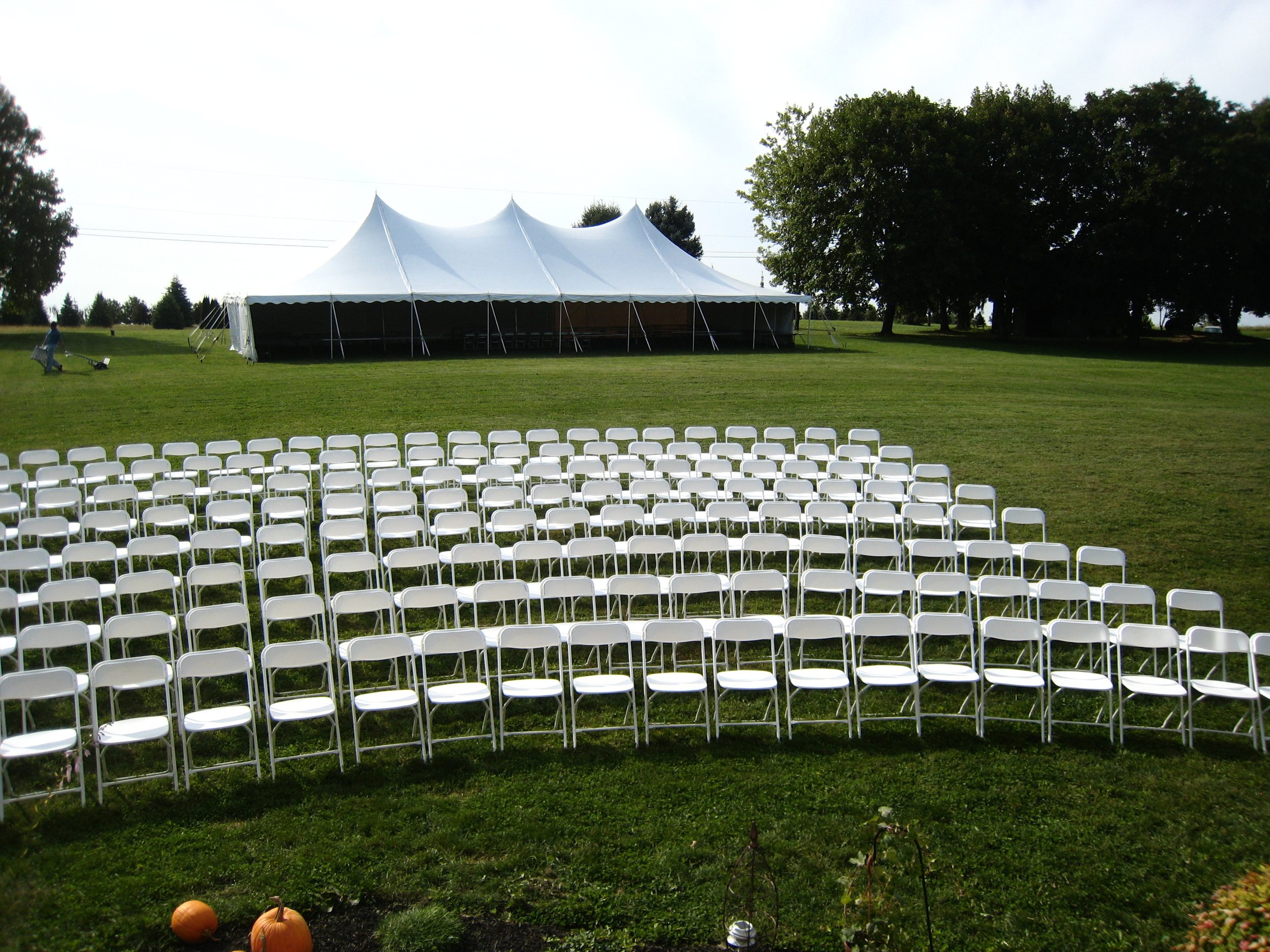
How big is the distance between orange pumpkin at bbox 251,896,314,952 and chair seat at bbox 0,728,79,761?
7.07 feet

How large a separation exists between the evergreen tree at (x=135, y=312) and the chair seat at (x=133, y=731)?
A: 44.9 metres

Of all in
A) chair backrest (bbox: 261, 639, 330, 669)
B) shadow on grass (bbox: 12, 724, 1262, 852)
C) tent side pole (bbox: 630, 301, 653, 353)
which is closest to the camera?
shadow on grass (bbox: 12, 724, 1262, 852)

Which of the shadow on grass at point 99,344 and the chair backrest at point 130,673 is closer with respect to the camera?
the chair backrest at point 130,673

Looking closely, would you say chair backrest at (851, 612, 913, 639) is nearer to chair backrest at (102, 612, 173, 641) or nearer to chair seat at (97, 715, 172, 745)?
chair seat at (97, 715, 172, 745)

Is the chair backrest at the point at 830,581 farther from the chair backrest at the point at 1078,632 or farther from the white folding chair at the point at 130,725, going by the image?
the white folding chair at the point at 130,725

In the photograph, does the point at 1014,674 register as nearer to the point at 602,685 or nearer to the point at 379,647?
the point at 602,685

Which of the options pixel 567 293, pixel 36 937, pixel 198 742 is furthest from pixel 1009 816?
pixel 567 293

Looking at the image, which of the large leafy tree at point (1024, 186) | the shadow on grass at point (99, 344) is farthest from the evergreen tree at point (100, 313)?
the large leafy tree at point (1024, 186)

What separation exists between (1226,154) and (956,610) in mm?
31881

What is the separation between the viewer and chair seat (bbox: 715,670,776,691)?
5898 millimetres

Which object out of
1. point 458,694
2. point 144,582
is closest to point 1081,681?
point 458,694

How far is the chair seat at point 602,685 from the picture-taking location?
5.79 meters

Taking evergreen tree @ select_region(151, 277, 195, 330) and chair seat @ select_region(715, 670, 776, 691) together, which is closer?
chair seat @ select_region(715, 670, 776, 691)

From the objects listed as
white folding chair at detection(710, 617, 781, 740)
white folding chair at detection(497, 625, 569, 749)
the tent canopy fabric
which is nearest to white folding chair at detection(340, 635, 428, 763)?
white folding chair at detection(497, 625, 569, 749)
